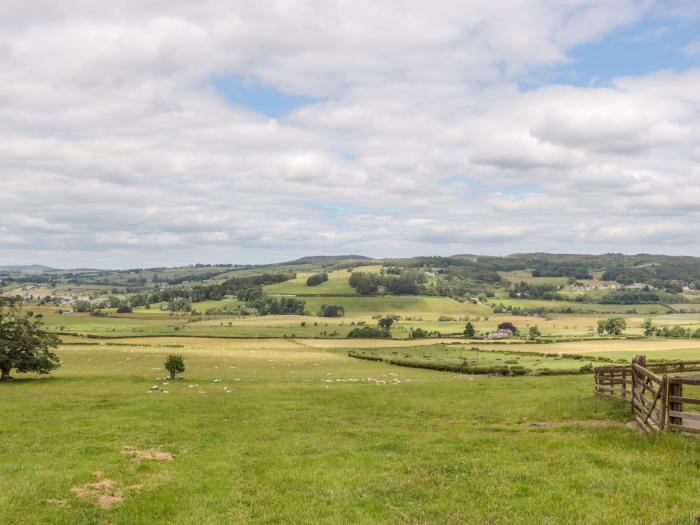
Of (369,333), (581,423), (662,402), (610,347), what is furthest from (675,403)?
(369,333)

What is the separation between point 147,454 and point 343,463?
7613 mm

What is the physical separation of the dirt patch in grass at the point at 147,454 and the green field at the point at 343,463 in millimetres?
178

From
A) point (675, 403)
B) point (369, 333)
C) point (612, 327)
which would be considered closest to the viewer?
point (675, 403)

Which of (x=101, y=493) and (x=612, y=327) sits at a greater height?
(x=101, y=493)

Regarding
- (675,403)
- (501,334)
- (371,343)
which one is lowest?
(371,343)

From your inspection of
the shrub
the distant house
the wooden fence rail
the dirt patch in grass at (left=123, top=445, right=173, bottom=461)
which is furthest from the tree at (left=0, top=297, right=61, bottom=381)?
the distant house

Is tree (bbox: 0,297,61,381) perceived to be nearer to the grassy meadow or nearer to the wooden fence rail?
the grassy meadow

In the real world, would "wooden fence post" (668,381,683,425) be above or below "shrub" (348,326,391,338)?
above

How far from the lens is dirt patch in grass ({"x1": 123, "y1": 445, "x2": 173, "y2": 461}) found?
19.2 metres

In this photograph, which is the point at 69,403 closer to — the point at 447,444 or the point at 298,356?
the point at 447,444

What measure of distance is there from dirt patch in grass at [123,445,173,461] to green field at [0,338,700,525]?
0.18 meters

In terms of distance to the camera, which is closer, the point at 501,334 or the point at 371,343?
the point at 371,343

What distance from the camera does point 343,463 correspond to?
17562 mm

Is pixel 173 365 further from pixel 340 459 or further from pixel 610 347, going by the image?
pixel 610 347
